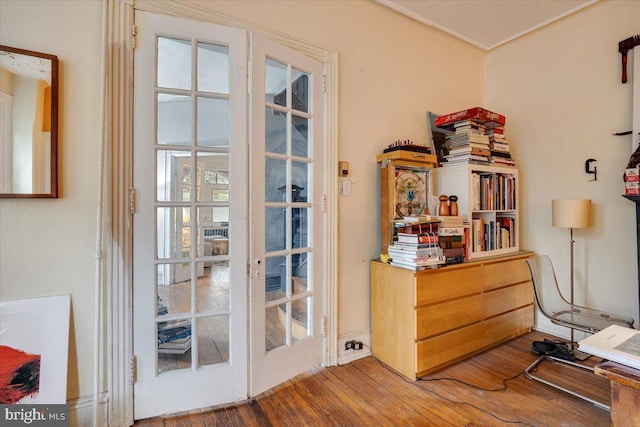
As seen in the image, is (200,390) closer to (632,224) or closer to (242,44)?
(242,44)

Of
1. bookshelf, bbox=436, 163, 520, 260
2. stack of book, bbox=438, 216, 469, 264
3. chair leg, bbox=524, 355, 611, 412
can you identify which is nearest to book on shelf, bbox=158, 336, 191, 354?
stack of book, bbox=438, 216, 469, 264

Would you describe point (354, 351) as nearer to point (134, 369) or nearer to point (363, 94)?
point (134, 369)

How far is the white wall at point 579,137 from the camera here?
93.9 inches

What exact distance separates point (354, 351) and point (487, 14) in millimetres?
3141

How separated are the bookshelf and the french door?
4.46ft

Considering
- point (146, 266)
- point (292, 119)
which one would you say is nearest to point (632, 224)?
point (292, 119)

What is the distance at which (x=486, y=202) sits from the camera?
2.61 metres

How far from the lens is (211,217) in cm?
183

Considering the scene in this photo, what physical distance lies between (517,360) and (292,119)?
2512mm

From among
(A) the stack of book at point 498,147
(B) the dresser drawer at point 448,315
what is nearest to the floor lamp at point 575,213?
(A) the stack of book at point 498,147

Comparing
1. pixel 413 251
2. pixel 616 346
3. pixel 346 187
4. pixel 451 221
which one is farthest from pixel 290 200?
pixel 616 346

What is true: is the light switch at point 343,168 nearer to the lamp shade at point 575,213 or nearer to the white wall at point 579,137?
the lamp shade at point 575,213

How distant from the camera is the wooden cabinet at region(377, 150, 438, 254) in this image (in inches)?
92.0

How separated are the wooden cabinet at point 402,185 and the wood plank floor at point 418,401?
0.97 m
